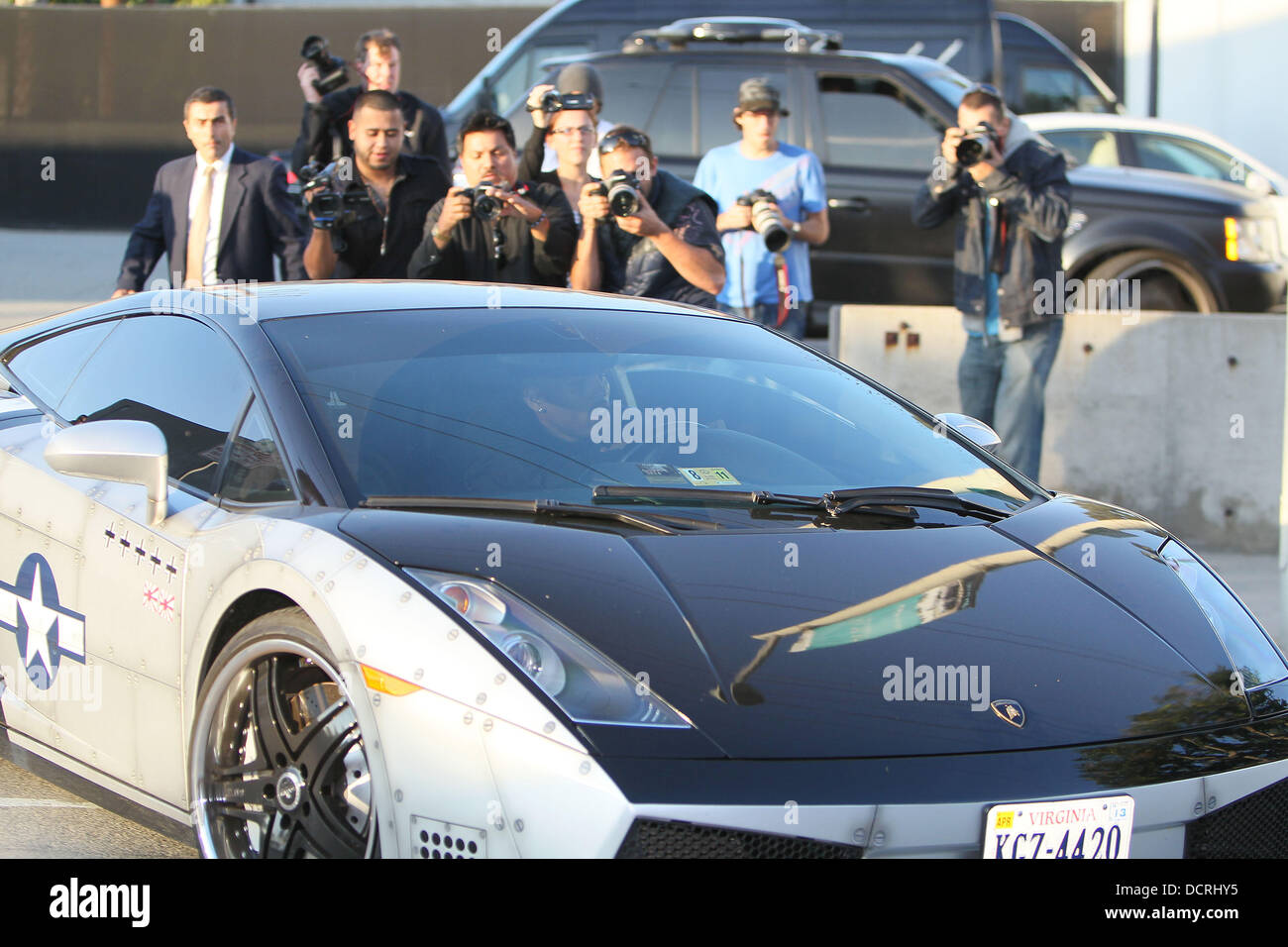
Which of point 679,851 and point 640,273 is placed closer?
point 679,851

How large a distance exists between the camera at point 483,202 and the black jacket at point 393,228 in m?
0.55

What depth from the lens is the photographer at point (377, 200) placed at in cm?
629

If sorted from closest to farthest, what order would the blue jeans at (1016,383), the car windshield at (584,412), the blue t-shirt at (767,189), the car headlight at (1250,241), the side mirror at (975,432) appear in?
the car windshield at (584,412) < the side mirror at (975,432) < the blue jeans at (1016,383) < the blue t-shirt at (767,189) < the car headlight at (1250,241)

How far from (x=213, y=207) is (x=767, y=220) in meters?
2.49

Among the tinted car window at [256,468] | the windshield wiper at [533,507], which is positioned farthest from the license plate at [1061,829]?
the tinted car window at [256,468]

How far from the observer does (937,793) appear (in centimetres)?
250

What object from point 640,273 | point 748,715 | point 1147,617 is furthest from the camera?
point 640,273

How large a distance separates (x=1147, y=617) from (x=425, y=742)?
1.49 metres

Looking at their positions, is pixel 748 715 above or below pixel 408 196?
below

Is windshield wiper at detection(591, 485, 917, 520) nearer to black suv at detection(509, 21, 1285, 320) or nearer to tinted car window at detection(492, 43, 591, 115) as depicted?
black suv at detection(509, 21, 1285, 320)

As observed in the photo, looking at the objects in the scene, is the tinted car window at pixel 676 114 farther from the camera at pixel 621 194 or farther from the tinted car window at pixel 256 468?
the tinted car window at pixel 256 468
